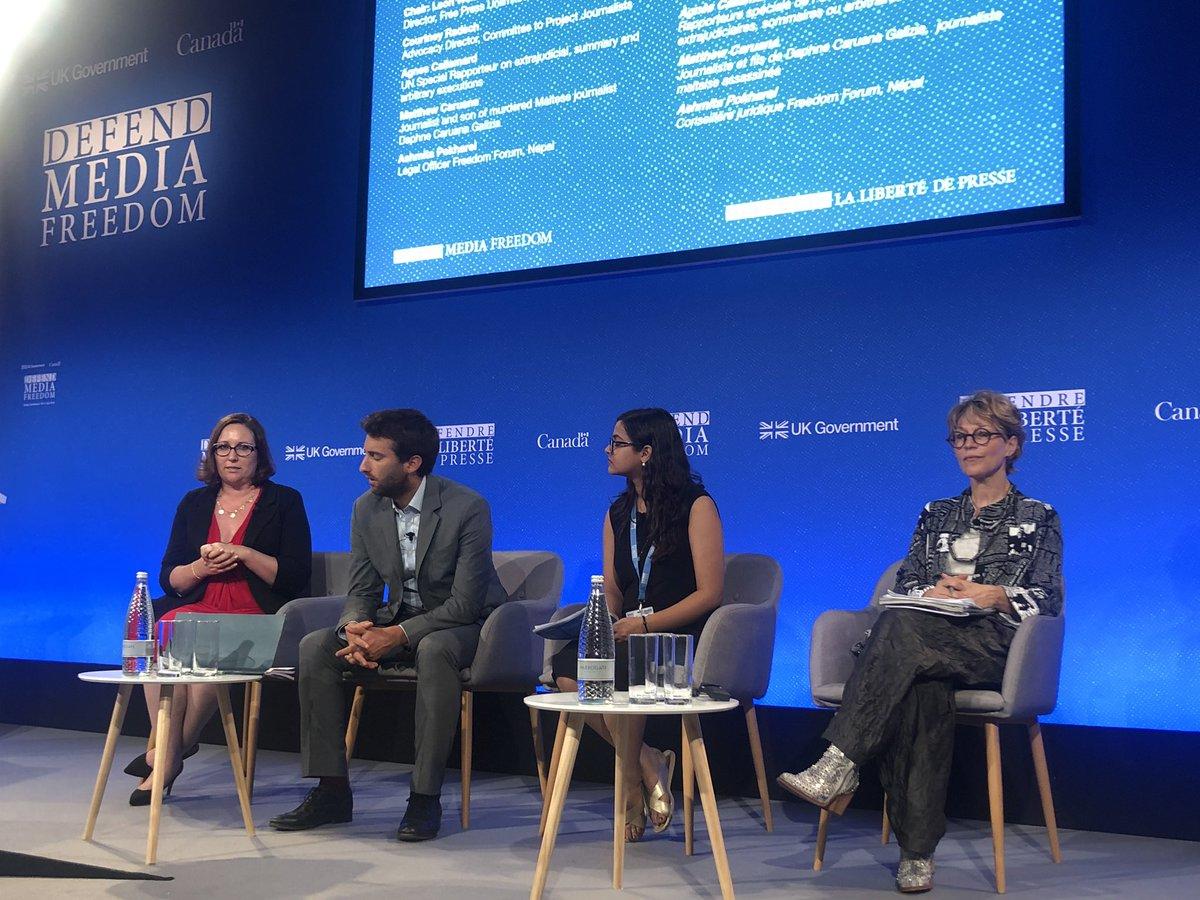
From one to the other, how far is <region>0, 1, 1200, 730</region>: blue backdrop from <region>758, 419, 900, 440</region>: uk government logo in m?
0.01

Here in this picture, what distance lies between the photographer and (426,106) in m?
4.98

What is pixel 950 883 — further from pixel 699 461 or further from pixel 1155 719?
pixel 699 461

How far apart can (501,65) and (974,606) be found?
287 centimetres

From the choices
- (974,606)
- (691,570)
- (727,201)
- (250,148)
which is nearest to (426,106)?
(250,148)

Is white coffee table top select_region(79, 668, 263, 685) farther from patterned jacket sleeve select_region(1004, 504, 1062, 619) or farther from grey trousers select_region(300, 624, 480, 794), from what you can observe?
patterned jacket sleeve select_region(1004, 504, 1062, 619)

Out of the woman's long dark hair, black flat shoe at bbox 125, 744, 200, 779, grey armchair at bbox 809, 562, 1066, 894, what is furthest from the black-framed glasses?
black flat shoe at bbox 125, 744, 200, 779

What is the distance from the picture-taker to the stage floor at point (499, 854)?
9.16 feet

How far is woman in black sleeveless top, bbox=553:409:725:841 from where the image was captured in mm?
3373

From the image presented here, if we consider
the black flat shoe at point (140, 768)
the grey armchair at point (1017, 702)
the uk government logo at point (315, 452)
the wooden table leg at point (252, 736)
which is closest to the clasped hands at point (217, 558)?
the wooden table leg at point (252, 736)

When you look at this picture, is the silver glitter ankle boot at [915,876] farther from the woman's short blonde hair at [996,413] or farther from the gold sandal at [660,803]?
the woman's short blonde hair at [996,413]

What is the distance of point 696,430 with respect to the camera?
4.39 metres

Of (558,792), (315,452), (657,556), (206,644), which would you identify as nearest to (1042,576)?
(657,556)

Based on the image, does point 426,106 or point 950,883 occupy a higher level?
point 426,106

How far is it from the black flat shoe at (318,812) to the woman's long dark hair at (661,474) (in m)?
1.10
